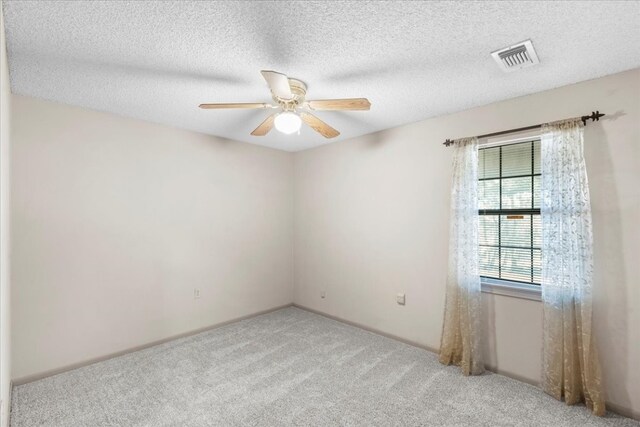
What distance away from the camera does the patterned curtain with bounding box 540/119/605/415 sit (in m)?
2.28

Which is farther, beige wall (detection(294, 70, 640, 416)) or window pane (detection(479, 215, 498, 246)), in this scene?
window pane (detection(479, 215, 498, 246))

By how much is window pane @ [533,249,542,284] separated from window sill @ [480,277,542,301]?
9 cm

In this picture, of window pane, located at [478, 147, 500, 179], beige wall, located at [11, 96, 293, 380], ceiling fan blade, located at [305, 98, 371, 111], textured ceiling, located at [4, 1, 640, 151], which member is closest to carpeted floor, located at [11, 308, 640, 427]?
beige wall, located at [11, 96, 293, 380]

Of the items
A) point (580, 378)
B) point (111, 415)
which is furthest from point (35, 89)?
point (580, 378)

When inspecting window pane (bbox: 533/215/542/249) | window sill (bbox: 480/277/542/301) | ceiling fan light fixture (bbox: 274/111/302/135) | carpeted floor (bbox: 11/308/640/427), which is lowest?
carpeted floor (bbox: 11/308/640/427)

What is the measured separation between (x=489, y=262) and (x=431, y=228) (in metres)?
0.63

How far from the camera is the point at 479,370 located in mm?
2783

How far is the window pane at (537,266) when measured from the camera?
8.95ft

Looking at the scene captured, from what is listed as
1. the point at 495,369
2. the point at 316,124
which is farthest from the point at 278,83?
the point at 495,369

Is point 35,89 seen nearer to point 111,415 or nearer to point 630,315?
point 111,415

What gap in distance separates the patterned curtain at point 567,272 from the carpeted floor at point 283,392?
0.20 meters

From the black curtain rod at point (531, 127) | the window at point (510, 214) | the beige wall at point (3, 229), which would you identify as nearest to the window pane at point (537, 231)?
the window at point (510, 214)

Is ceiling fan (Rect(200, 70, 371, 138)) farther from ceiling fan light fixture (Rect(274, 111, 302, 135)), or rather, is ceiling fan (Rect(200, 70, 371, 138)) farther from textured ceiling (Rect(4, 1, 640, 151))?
textured ceiling (Rect(4, 1, 640, 151))

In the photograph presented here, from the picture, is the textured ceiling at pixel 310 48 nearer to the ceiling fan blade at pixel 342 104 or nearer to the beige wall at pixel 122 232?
the ceiling fan blade at pixel 342 104
